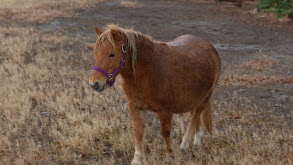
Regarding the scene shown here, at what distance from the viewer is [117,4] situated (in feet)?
101

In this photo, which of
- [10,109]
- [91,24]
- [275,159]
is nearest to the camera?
[275,159]

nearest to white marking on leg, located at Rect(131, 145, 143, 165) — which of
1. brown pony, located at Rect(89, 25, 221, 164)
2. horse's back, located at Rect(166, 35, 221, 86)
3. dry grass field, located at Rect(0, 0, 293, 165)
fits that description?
brown pony, located at Rect(89, 25, 221, 164)

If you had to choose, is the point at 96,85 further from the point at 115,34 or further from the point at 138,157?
the point at 138,157

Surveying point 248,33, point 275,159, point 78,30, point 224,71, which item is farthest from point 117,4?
point 275,159

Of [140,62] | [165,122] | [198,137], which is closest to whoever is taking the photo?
[140,62]

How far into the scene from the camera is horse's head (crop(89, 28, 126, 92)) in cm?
515

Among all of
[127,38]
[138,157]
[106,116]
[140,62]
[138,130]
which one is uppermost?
[127,38]

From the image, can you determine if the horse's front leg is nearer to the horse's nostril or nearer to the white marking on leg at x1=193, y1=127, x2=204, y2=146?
the horse's nostril

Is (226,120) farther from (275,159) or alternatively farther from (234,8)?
(234,8)

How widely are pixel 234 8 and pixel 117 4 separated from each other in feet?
27.6

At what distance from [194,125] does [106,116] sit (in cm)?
235

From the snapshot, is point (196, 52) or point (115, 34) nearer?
point (115, 34)

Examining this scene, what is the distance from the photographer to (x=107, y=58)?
17.2 ft

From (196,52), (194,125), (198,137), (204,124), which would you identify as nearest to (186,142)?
(194,125)
